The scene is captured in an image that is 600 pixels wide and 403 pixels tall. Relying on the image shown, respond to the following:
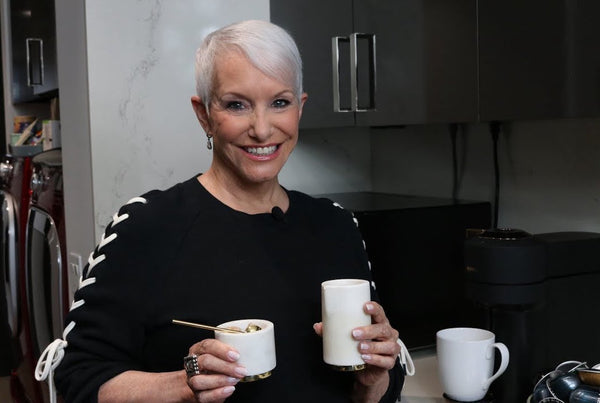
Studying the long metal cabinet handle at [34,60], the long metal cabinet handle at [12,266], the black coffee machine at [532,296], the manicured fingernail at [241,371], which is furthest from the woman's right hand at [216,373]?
the long metal cabinet handle at [34,60]

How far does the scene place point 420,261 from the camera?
2.05 m

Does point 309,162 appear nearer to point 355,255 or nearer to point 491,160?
point 491,160

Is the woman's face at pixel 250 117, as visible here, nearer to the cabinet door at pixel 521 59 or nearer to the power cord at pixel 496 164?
the cabinet door at pixel 521 59

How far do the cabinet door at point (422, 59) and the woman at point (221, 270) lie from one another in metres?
0.55

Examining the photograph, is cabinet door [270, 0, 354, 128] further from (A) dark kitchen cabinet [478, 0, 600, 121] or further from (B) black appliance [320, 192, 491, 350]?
(A) dark kitchen cabinet [478, 0, 600, 121]

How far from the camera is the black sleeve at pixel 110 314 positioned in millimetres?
1182

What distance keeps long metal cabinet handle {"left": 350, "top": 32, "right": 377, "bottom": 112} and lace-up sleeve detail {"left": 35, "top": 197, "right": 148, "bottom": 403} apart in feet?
3.05

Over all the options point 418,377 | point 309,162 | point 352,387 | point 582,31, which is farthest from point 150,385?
point 309,162

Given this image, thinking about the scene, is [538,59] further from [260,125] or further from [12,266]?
[12,266]

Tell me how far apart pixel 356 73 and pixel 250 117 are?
834 millimetres

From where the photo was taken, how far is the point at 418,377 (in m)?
1.82

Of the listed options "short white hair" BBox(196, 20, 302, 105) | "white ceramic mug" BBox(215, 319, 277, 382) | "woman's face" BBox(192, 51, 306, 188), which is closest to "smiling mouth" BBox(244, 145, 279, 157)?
"woman's face" BBox(192, 51, 306, 188)

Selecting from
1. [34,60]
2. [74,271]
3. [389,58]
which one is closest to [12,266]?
[74,271]

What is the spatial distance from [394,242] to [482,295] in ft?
1.72
